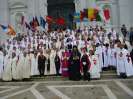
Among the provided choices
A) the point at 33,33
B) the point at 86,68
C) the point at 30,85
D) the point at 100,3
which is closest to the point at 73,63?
the point at 86,68

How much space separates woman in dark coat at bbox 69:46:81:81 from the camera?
2062cm

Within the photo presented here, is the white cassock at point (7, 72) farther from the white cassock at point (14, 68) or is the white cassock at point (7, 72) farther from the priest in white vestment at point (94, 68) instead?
the priest in white vestment at point (94, 68)

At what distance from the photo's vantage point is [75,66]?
20.7m

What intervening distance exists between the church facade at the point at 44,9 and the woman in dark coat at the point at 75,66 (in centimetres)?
1182

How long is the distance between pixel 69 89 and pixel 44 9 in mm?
15385

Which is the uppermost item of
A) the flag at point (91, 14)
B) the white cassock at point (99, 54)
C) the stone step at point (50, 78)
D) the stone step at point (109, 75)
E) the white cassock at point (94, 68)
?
the flag at point (91, 14)

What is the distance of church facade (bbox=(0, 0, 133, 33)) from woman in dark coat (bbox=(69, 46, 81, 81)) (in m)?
11.8

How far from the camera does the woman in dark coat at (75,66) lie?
812 inches

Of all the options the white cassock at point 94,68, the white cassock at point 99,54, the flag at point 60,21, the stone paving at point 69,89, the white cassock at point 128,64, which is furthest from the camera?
the flag at point 60,21

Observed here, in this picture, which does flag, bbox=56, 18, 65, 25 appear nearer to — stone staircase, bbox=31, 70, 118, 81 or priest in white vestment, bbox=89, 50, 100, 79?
stone staircase, bbox=31, 70, 118, 81

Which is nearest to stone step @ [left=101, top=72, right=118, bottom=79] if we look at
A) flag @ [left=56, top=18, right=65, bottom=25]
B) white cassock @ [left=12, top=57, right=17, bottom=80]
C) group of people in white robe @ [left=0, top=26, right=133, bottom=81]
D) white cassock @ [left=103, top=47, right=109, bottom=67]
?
group of people in white robe @ [left=0, top=26, right=133, bottom=81]

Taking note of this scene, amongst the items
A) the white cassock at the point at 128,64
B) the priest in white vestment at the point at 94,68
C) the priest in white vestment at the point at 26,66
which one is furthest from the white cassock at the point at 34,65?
the white cassock at the point at 128,64

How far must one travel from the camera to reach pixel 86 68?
20.5 m

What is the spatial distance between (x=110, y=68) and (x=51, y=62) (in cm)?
316
